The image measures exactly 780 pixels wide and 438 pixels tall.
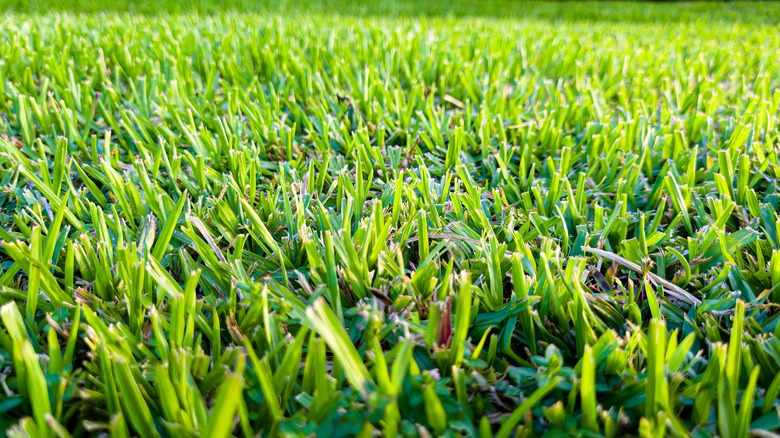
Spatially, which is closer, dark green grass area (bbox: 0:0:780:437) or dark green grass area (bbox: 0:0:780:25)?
dark green grass area (bbox: 0:0:780:437)

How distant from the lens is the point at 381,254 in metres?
1.01

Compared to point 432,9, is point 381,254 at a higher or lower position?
lower

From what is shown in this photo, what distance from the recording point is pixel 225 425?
547 millimetres

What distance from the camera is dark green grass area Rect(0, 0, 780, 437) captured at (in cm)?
71

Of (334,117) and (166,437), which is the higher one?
(334,117)

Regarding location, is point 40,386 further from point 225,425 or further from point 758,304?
point 758,304

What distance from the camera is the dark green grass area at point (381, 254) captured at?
0.71 m

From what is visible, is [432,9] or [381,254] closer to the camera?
[381,254]

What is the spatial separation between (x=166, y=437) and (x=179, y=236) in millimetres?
514

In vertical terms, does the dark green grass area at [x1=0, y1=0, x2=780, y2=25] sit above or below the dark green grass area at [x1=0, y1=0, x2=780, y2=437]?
above

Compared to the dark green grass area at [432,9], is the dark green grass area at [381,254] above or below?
below

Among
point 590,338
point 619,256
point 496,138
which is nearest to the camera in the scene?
point 590,338

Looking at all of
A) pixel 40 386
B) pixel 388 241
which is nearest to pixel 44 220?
pixel 40 386

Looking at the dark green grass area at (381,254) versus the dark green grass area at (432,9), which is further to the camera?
the dark green grass area at (432,9)
